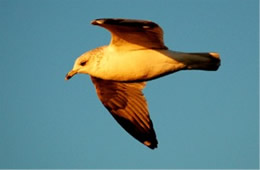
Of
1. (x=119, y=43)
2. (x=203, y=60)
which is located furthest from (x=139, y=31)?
(x=203, y=60)

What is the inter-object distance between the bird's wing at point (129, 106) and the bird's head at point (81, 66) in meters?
0.93

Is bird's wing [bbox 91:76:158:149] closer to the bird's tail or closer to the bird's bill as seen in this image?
the bird's bill

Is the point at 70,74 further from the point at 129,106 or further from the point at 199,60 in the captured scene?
the point at 199,60

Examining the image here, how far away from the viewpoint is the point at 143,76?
1005 centimetres

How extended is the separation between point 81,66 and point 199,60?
195 cm

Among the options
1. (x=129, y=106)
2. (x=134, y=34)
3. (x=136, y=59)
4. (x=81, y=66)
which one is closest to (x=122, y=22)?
(x=134, y=34)

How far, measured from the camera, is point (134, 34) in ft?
32.6

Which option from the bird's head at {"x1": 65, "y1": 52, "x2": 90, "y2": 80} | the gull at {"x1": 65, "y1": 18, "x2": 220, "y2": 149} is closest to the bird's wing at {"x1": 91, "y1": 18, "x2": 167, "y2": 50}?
the gull at {"x1": 65, "y1": 18, "x2": 220, "y2": 149}

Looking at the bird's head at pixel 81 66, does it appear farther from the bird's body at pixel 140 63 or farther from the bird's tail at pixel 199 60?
the bird's tail at pixel 199 60

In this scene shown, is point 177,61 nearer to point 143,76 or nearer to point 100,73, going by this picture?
point 143,76

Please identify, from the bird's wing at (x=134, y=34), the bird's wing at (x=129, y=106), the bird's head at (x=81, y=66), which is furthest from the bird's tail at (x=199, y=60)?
the bird's wing at (x=129, y=106)

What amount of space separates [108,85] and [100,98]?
302mm

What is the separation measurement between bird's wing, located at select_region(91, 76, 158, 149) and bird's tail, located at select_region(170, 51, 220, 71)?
1.54 metres

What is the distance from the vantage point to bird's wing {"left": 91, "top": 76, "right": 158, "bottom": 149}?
11.5m
